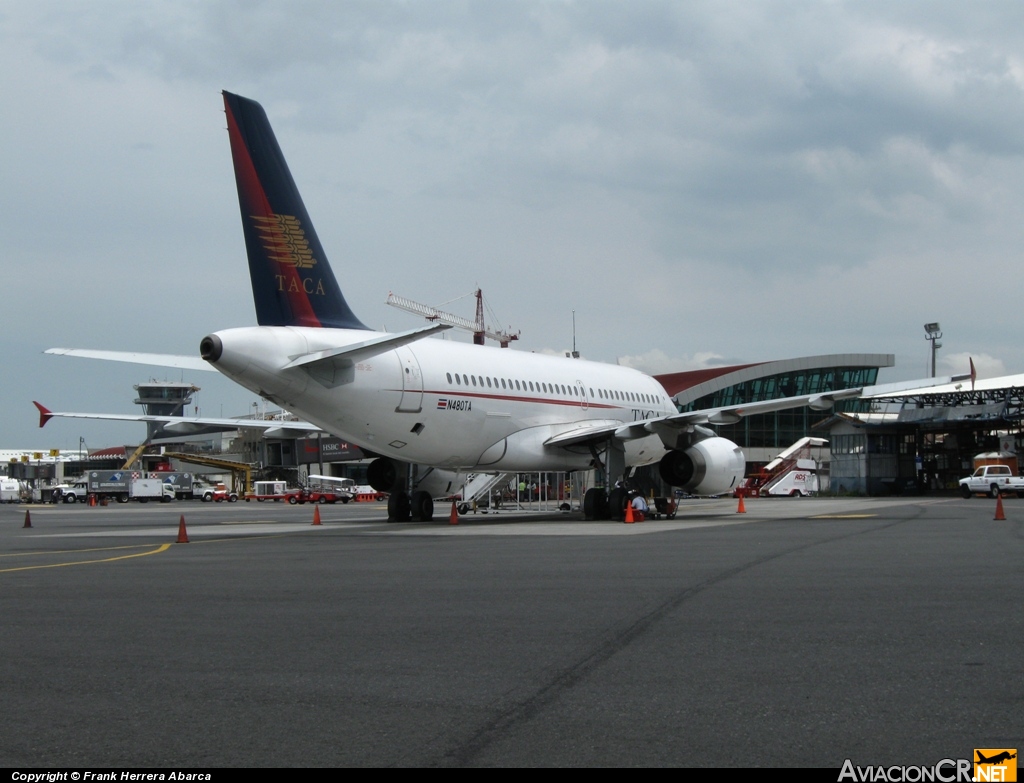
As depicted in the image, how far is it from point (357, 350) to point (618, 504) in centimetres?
991

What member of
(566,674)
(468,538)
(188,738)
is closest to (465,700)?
(566,674)

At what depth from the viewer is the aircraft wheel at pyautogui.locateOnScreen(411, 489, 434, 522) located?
27797 millimetres

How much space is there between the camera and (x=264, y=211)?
21438 mm

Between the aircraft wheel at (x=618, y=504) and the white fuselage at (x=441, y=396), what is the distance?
218 centimetres

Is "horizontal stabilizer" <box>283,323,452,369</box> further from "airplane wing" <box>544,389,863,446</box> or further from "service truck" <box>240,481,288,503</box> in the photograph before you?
"service truck" <box>240,481,288,503</box>

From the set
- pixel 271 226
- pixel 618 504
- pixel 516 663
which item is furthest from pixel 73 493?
pixel 516 663

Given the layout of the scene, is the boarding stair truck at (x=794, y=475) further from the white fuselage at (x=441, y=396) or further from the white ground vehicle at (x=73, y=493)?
the white ground vehicle at (x=73, y=493)

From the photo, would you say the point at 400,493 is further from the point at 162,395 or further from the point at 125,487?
the point at 162,395

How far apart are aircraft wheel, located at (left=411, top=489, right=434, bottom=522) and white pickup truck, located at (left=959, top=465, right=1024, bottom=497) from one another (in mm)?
31766

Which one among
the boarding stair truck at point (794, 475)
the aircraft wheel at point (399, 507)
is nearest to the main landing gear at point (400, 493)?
the aircraft wheel at point (399, 507)

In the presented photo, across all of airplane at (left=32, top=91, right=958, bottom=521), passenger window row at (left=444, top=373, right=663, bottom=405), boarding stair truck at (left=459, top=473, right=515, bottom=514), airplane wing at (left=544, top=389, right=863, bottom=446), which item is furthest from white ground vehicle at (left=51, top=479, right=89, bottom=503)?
airplane wing at (left=544, top=389, right=863, bottom=446)

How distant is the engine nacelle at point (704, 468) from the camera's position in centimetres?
2911

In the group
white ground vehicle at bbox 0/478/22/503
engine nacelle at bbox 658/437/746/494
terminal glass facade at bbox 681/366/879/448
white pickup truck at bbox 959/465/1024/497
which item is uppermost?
terminal glass facade at bbox 681/366/879/448

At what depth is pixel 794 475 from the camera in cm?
6656
